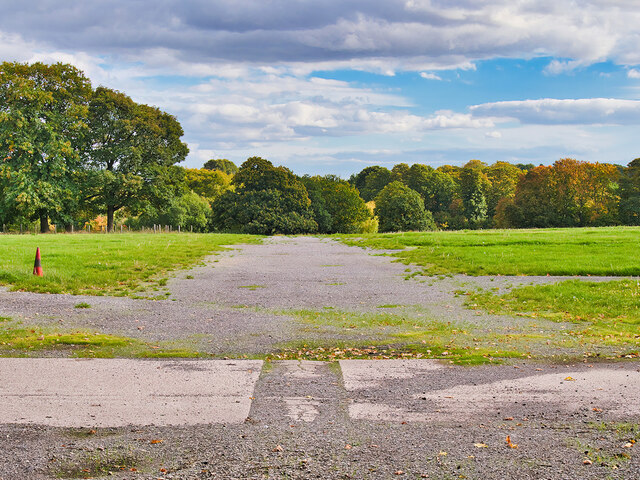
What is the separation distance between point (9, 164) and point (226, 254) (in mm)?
27001

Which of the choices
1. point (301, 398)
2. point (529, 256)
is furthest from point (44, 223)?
point (301, 398)

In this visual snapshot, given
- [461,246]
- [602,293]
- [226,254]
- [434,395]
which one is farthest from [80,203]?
[434,395]

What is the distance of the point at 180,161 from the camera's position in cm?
5662

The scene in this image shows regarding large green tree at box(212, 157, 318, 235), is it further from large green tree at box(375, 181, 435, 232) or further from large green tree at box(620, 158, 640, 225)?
large green tree at box(620, 158, 640, 225)

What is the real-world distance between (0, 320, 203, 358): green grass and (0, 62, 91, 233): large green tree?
3771 cm

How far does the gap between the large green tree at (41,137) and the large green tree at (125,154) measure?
1451 millimetres

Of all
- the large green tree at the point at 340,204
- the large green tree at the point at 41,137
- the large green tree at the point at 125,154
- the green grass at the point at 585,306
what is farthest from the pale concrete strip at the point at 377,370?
the large green tree at the point at 340,204

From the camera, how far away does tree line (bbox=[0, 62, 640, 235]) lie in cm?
4447

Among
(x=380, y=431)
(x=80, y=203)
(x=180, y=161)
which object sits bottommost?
(x=380, y=431)

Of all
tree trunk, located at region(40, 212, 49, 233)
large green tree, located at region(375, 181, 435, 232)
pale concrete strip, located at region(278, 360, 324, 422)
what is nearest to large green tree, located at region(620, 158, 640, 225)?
large green tree, located at region(375, 181, 435, 232)

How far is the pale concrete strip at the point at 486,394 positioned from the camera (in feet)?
18.5

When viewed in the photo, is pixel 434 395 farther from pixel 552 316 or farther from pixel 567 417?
pixel 552 316

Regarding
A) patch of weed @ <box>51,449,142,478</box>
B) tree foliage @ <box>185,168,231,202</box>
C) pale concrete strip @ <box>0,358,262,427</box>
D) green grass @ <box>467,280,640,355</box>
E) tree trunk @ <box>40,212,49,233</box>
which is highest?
tree foliage @ <box>185,168,231,202</box>

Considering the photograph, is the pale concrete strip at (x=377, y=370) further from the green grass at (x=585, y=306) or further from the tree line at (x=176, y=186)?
the tree line at (x=176, y=186)
